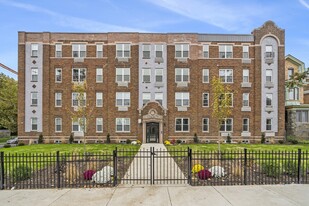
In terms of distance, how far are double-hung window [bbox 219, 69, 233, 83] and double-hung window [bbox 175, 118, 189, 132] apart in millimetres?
7367

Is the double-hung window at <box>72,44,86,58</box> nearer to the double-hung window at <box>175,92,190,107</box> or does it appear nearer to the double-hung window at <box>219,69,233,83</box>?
the double-hung window at <box>175,92,190,107</box>

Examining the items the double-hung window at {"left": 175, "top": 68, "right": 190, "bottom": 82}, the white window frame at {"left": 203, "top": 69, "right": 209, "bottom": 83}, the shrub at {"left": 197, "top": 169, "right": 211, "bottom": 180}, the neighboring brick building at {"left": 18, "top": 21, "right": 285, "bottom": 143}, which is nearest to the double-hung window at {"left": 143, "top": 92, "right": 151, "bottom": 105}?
the neighboring brick building at {"left": 18, "top": 21, "right": 285, "bottom": 143}

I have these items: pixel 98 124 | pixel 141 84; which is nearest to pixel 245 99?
pixel 141 84

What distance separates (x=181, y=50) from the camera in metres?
32.4

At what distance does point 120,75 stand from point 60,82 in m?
7.98

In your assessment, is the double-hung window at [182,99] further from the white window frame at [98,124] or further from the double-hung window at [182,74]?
the white window frame at [98,124]

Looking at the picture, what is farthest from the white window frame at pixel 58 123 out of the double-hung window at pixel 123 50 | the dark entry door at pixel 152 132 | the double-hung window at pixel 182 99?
the double-hung window at pixel 182 99

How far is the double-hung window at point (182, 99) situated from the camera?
3238cm

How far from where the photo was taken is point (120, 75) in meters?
32.3

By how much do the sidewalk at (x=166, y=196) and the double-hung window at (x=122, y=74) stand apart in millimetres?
23493

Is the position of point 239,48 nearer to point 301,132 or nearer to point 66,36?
point 301,132

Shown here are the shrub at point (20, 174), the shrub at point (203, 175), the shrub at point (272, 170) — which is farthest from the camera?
the shrub at point (272, 170)

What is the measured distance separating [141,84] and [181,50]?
6995 millimetres

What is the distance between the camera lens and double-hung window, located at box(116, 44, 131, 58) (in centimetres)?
3225
